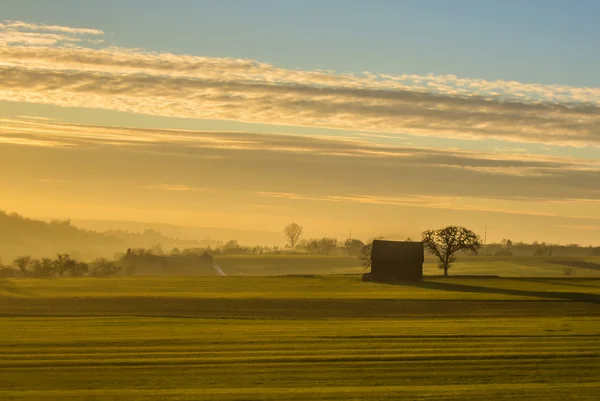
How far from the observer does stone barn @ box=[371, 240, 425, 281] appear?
355 feet

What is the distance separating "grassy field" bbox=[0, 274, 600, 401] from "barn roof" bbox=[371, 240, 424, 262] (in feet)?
72.6

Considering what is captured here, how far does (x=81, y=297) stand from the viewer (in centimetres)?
8469

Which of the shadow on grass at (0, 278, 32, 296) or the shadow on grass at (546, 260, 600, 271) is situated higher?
the shadow on grass at (546, 260, 600, 271)

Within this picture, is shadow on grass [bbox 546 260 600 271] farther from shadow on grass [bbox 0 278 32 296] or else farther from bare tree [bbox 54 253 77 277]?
shadow on grass [bbox 0 278 32 296]

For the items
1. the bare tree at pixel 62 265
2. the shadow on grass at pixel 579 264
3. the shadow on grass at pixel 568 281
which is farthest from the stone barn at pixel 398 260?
the shadow on grass at pixel 579 264

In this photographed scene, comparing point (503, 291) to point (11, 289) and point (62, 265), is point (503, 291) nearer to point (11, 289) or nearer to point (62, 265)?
point (11, 289)

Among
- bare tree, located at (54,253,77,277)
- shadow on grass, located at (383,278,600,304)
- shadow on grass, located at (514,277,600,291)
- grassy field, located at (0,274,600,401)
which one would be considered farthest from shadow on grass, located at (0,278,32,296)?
shadow on grass, located at (514,277,600,291)

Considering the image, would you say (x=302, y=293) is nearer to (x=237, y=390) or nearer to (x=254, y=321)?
(x=254, y=321)

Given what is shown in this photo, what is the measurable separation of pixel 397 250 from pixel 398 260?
3.80 ft

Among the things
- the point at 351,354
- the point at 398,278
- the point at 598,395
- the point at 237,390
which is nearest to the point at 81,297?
the point at 398,278

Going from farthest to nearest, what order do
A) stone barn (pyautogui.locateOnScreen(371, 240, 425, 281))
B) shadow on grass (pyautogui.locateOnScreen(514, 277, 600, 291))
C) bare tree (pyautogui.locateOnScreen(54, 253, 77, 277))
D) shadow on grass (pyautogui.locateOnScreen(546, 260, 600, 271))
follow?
shadow on grass (pyautogui.locateOnScreen(546, 260, 600, 271)) < bare tree (pyautogui.locateOnScreen(54, 253, 77, 277)) < stone barn (pyautogui.locateOnScreen(371, 240, 425, 281)) < shadow on grass (pyautogui.locateOnScreen(514, 277, 600, 291))

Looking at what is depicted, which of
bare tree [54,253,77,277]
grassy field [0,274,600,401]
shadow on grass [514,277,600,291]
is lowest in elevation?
grassy field [0,274,600,401]

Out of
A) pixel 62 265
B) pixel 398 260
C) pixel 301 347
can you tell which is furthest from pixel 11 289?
pixel 301 347

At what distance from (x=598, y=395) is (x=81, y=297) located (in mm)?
58345
